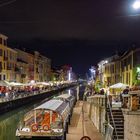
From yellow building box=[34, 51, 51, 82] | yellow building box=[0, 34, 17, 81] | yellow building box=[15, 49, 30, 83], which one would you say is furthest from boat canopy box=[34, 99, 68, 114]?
yellow building box=[34, 51, 51, 82]

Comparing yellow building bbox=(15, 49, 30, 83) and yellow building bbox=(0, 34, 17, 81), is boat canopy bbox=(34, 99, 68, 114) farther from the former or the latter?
yellow building bbox=(15, 49, 30, 83)

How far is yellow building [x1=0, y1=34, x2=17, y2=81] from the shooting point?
105 m

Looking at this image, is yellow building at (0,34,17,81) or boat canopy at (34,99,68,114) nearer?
boat canopy at (34,99,68,114)

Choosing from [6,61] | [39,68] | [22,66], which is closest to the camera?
[6,61]

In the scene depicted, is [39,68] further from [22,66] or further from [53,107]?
[53,107]

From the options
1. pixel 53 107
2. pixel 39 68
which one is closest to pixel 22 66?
pixel 39 68

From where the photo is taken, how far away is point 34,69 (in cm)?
16325

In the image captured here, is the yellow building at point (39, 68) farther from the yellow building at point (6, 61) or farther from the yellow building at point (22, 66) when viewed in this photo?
the yellow building at point (6, 61)

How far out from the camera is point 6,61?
10862 centimetres

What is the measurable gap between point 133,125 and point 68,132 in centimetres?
1332

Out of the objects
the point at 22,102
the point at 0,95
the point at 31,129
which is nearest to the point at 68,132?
the point at 31,129

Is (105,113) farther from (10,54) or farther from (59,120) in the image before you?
(10,54)

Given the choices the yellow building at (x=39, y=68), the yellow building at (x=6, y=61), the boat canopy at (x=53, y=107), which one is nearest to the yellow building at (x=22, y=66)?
the yellow building at (x=6, y=61)

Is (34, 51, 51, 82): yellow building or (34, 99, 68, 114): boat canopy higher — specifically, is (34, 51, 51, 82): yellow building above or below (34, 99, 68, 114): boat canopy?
above
